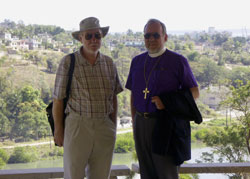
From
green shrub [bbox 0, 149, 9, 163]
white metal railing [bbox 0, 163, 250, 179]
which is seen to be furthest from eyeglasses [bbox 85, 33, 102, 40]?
green shrub [bbox 0, 149, 9, 163]

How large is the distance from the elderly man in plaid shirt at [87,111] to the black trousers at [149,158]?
5.7 inches

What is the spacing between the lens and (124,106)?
552 centimetres

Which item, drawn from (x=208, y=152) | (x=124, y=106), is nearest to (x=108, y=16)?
(x=124, y=106)

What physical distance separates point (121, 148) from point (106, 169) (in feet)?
18.4

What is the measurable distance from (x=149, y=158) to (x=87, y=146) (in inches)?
13.3

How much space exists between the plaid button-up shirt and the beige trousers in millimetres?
46

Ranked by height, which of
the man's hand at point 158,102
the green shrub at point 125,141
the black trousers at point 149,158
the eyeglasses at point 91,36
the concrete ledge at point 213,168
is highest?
the eyeglasses at point 91,36

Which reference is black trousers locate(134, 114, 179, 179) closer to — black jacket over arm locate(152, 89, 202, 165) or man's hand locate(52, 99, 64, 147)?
black jacket over arm locate(152, 89, 202, 165)

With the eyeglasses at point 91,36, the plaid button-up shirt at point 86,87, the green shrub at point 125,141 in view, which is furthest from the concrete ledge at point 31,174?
the green shrub at point 125,141

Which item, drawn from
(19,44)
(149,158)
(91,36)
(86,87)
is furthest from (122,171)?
(19,44)

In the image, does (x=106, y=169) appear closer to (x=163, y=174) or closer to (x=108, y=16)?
(x=163, y=174)

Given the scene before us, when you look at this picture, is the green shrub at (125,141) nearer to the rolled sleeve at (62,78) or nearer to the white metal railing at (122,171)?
the white metal railing at (122,171)

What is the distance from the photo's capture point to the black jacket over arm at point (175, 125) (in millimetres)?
1788

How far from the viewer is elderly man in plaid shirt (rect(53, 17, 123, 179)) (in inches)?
71.0
